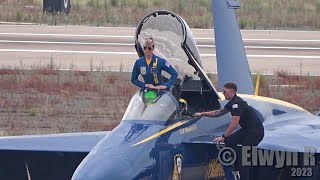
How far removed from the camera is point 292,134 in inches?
509

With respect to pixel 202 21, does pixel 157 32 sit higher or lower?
higher

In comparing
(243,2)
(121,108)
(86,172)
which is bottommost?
(243,2)

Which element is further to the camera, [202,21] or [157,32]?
[202,21]

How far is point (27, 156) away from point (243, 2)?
5074 centimetres

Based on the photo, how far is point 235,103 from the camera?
11445mm

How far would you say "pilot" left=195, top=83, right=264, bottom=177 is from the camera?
11.3 m

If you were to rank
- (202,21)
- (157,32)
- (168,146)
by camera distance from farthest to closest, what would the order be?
1. (202,21)
2. (157,32)
3. (168,146)

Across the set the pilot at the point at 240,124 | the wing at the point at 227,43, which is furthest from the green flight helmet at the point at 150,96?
the wing at the point at 227,43

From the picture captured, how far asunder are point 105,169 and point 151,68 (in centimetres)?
235

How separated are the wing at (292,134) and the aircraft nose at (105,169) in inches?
89.3

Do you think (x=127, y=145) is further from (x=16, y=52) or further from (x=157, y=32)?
(x=16, y=52)

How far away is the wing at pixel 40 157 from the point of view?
12.6 meters

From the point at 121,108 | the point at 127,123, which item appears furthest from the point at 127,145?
the point at 121,108

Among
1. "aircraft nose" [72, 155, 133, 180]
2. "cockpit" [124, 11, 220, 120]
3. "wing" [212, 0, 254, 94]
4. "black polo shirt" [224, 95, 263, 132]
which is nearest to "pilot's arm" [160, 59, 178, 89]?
"cockpit" [124, 11, 220, 120]
